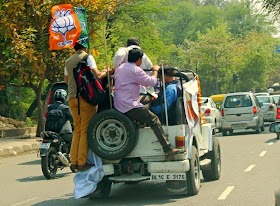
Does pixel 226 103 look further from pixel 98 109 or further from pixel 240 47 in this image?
pixel 240 47

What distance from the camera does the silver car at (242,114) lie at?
26.7m

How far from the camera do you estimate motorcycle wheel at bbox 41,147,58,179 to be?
1327 cm

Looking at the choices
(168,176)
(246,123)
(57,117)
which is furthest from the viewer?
(246,123)

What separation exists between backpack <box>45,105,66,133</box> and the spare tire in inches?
176

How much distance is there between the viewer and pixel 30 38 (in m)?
23.5

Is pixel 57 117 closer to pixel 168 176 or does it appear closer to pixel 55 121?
pixel 55 121

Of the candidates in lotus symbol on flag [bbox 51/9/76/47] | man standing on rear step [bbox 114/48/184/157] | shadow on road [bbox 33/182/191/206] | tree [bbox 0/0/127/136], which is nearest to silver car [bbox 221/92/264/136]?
tree [bbox 0/0/127/136]

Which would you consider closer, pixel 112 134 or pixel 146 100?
pixel 112 134

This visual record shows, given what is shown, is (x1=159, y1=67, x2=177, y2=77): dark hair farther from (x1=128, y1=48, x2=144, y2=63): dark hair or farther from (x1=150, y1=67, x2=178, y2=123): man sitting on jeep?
(x1=128, y1=48, x2=144, y2=63): dark hair

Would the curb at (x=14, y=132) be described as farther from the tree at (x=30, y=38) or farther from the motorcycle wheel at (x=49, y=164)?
the motorcycle wheel at (x=49, y=164)

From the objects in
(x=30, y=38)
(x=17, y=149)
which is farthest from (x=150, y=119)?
(x=30, y=38)

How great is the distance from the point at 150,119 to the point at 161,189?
2.00m

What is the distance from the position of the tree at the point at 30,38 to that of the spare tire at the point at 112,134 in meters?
13.4

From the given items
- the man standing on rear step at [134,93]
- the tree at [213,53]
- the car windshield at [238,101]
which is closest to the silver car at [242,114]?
the car windshield at [238,101]
